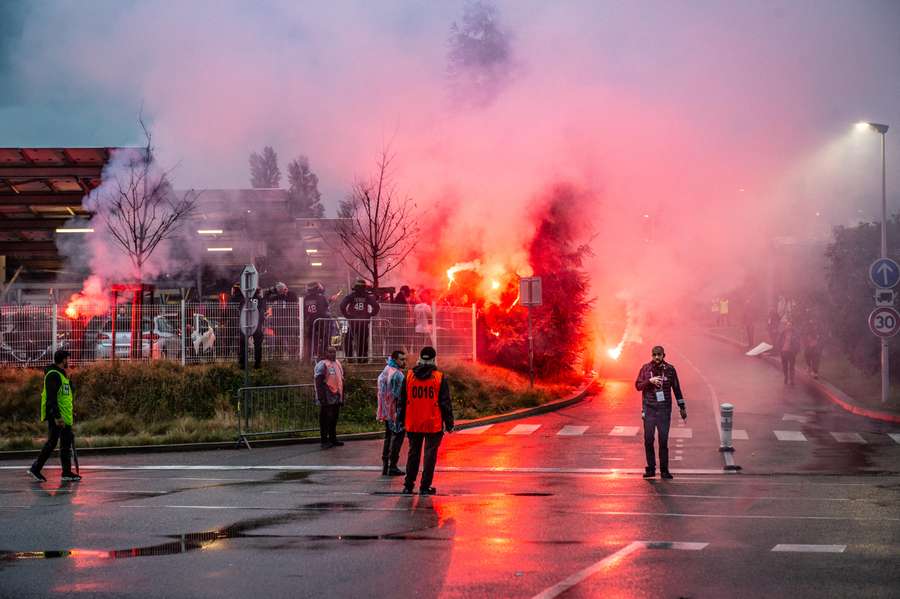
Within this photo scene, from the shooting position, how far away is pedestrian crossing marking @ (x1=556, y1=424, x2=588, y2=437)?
2264cm

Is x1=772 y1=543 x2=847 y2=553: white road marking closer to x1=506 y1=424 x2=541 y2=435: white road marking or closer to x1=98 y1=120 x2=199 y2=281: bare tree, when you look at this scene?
x1=506 y1=424 x2=541 y2=435: white road marking

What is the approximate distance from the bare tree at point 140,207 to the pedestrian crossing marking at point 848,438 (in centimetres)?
1678

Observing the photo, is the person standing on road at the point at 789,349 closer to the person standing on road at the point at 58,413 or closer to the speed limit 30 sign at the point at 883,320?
the speed limit 30 sign at the point at 883,320

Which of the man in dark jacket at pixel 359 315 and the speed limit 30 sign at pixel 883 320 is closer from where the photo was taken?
the speed limit 30 sign at pixel 883 320

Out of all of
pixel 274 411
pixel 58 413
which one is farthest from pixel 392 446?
pixel 274 411

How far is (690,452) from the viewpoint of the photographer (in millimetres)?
19359

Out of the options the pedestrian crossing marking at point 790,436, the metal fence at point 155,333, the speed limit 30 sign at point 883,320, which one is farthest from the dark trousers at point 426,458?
the speed limit 30 sign at point 883,320

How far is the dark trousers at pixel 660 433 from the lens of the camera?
15.8m

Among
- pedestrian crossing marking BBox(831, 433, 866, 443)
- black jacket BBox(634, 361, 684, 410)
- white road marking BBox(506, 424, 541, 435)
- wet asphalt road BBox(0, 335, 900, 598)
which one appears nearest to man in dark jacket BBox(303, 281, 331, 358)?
white road marking BBox(506, 424, 541, 435)

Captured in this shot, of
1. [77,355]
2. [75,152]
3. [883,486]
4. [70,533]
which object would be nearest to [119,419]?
[77,355]

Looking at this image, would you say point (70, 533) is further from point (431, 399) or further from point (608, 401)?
point (608, 401)

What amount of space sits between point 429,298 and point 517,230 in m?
3.64

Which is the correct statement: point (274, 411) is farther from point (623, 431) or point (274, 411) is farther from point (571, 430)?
point (623, 431)

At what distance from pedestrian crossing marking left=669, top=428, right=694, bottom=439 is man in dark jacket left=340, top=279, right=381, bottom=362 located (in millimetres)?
7936
